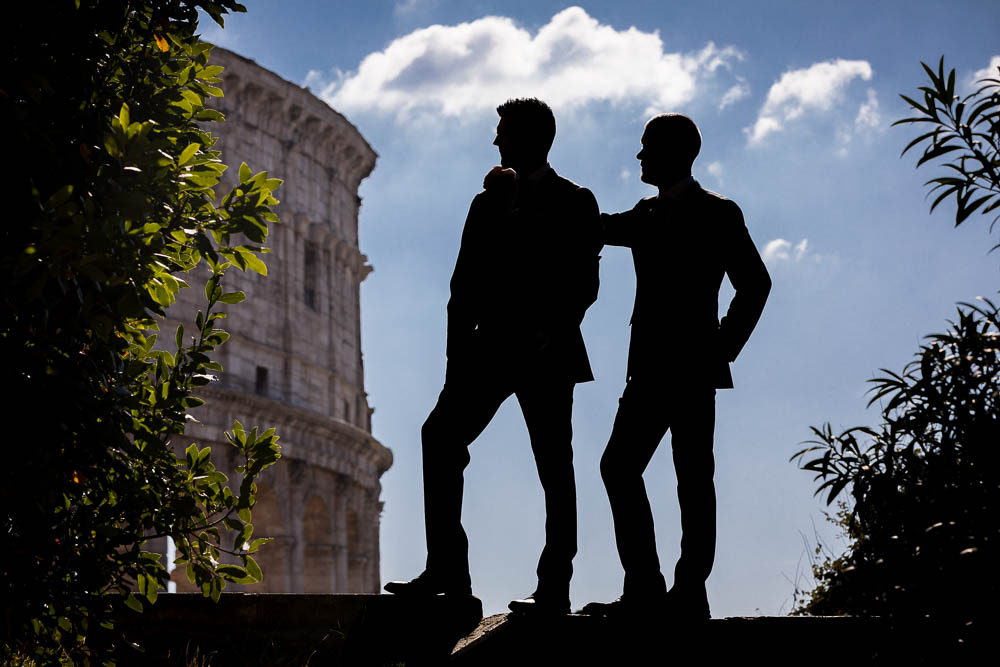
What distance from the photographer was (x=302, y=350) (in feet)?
139

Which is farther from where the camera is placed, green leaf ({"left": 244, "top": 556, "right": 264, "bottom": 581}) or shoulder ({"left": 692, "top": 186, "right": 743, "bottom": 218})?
green leaf ({"left": 244, "top": 556, "right": 264, "bottom": 581})

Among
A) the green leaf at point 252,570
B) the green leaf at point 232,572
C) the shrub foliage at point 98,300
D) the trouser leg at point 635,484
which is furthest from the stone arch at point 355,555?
the trouser leg at point 635,484

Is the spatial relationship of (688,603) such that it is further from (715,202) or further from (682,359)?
(715,202)

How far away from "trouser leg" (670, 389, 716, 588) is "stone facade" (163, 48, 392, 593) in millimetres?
32770

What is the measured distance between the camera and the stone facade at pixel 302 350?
3941cm

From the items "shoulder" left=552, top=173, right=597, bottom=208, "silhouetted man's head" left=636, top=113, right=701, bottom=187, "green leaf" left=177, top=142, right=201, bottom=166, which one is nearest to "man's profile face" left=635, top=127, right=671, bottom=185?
"silhouetted man's head" left=636, top=113, right=701, bottom=187

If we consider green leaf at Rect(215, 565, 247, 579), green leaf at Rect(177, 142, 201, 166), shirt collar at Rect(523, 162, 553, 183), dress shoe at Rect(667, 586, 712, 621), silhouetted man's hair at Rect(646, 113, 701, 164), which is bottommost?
dress shoe at Rect(667, 586, 712, 621)

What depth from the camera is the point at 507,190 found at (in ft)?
19.0

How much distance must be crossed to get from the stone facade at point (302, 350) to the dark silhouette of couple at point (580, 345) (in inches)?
1274

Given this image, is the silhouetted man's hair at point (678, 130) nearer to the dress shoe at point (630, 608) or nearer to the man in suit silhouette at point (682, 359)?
the man in suit silhouette at point (682, 359)

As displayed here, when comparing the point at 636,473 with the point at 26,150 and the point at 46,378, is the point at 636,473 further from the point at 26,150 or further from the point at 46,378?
the point at 26,150

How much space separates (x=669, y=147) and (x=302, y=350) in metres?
37.5

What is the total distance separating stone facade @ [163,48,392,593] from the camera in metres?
39.4

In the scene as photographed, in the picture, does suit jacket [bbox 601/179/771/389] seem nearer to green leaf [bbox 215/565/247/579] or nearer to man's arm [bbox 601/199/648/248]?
man's arm [bbox 601/199/648/248]
